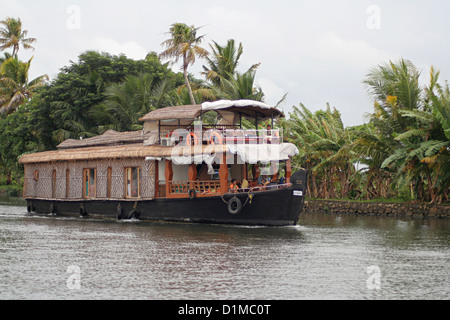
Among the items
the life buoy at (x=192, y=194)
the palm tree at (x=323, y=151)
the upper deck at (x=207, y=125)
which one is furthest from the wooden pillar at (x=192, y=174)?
the palm tree at (x=323, y=151)

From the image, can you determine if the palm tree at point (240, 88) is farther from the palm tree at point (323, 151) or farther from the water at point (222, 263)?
the water at point (222, 263)

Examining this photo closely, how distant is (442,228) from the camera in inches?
699

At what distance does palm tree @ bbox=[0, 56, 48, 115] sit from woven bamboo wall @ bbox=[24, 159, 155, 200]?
62.2 ft

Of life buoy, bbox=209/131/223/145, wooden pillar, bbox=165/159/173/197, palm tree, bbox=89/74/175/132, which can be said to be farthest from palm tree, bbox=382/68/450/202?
palm tree, bbox=89/74/175/132

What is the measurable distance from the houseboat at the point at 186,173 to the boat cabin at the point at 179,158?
0.10 ft

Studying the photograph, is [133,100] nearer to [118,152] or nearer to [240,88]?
[240,88]

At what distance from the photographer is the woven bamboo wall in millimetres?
19672

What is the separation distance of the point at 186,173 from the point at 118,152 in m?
2.40

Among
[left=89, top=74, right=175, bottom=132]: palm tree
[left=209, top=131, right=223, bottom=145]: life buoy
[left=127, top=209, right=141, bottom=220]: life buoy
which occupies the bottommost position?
[left=127, top=209, right=141, bottom=220]: life buoy

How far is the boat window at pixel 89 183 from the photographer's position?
21.9m

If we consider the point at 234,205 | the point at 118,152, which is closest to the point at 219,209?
the point at 234,205

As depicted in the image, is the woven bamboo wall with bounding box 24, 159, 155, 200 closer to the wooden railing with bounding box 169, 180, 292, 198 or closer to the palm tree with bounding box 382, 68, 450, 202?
the wooden railing with bounding box 169, 180, 292, 198

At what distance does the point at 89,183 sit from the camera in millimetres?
22125
